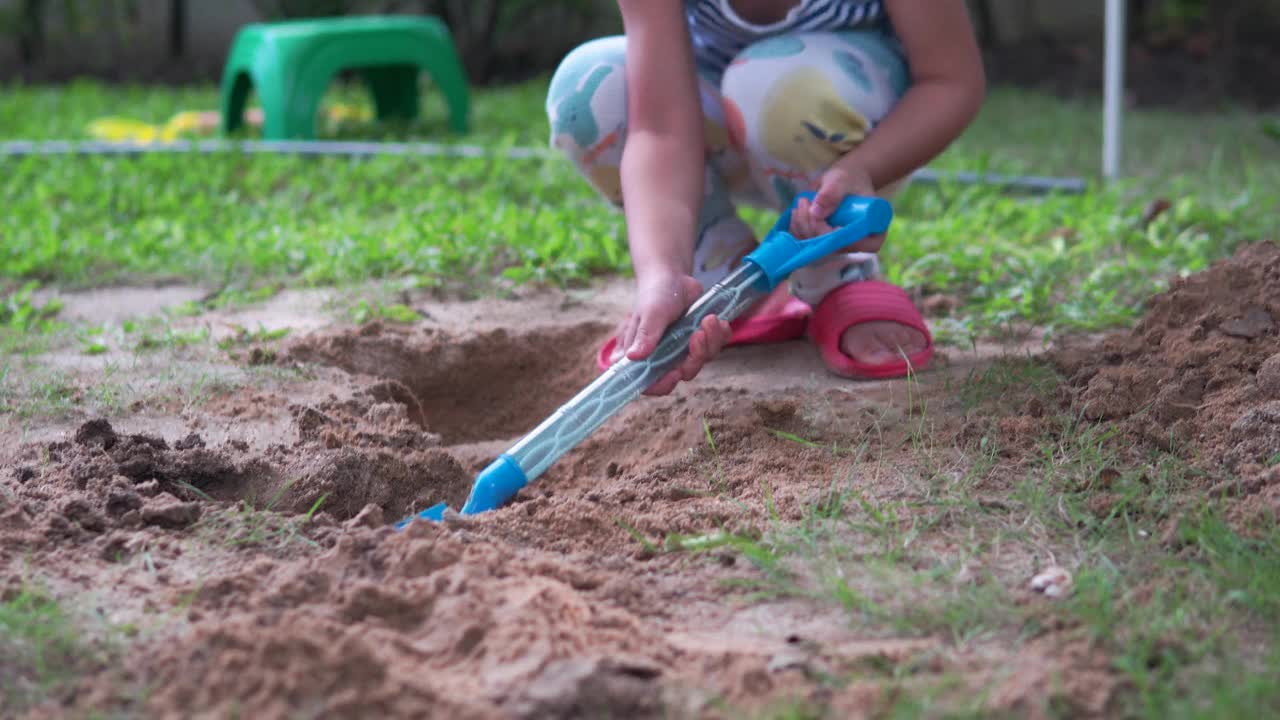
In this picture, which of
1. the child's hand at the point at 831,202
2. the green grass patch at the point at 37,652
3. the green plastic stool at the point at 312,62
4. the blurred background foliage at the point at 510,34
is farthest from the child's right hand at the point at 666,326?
the blurred background foliage at the point at 510,34

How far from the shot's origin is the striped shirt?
2215mm

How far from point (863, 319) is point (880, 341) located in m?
0.05

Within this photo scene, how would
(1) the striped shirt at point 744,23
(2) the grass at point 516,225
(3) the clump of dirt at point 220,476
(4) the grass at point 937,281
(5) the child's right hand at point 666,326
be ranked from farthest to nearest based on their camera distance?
(2) the grass at point 516,225, (1) the striped shirt at point 744,23, (5) the child's right hand at point 666,326, (3) the clump of dirt at point 220,476, (4) the grass at point 937,281

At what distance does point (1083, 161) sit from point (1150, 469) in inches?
111

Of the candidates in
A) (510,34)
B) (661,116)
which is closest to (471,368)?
(661,116)

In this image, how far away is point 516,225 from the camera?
301cm

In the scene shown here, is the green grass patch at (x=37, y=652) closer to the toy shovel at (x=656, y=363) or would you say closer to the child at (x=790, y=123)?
the toy shovel at (x=656, y=363)

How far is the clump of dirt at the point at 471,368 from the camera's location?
2248 mm

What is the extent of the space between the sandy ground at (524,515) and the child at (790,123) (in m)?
0.11

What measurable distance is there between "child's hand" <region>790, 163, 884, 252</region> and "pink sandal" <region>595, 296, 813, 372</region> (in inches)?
8.8

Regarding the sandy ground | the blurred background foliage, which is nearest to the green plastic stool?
the blurred background foliage

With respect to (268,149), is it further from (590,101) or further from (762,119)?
(762,119)

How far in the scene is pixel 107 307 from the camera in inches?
104

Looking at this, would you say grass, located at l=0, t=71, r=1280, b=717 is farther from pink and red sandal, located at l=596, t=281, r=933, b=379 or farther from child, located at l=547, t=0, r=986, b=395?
child, located at l=547, t=0, r=986, b=395
